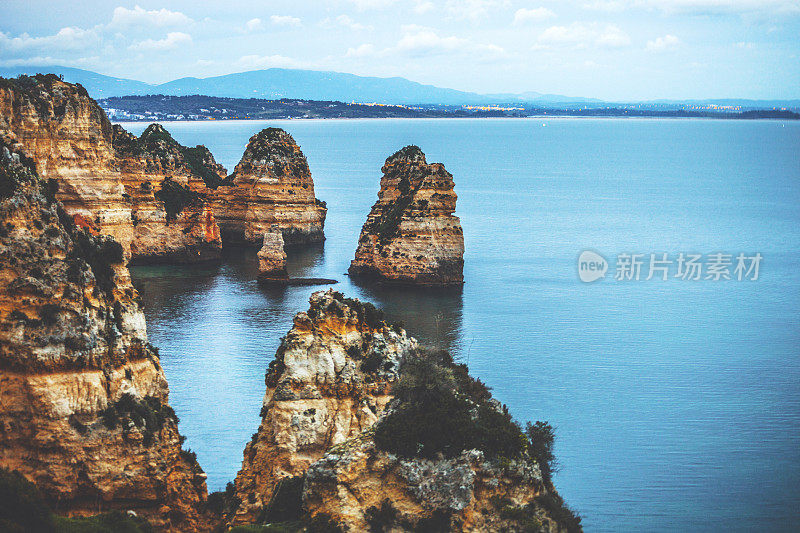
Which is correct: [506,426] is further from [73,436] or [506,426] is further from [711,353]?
[711,353]

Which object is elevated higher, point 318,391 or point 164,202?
point 318,391

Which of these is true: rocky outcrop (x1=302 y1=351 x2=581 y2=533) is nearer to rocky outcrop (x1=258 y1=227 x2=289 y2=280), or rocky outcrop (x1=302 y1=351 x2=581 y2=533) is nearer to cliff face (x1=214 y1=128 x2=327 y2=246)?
rocky outcrop (x1=258 y1=227 x2=289 y2=280)

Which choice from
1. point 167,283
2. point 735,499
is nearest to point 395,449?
point 735,499

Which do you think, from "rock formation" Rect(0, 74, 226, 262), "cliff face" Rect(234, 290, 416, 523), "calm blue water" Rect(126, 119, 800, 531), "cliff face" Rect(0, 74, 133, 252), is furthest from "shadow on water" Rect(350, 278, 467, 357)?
"cliff face" Rect(234, 290, 416, 523)

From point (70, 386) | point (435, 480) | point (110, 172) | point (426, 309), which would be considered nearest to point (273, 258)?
point (426, 309)

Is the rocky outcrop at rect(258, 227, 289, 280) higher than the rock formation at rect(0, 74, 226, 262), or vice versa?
the rock formation at rect(0, 74, 226, 262)

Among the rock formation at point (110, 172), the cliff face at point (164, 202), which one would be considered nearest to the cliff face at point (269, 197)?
the rock formation at point (110, 172)

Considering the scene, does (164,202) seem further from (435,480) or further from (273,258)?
(435,480)
